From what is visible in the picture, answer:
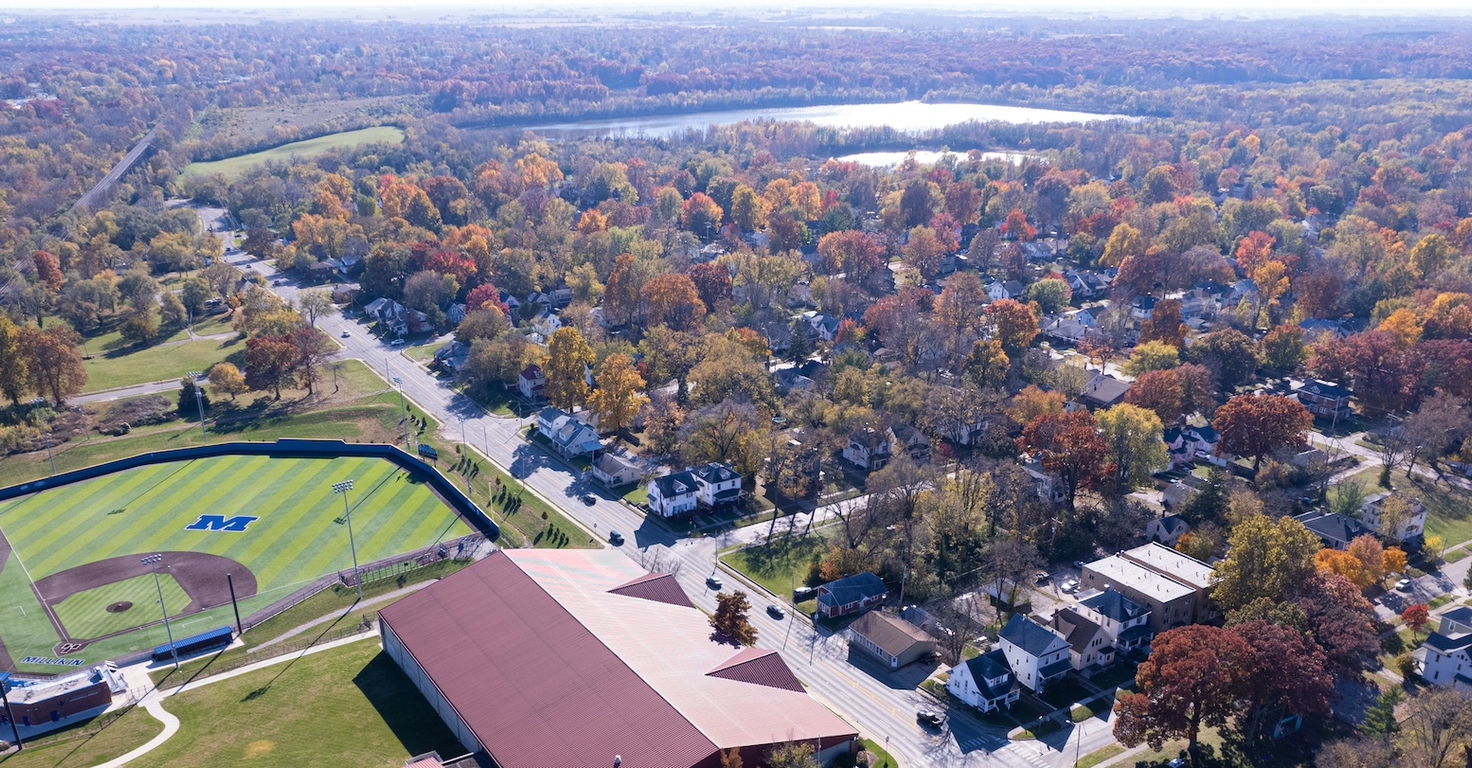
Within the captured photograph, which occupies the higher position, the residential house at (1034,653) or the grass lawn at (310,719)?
the residential house at (1034,653)

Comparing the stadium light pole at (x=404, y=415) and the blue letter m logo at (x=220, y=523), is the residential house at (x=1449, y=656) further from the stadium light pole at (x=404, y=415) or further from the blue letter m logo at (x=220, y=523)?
the blue letter m logo at (x=220, y=523)

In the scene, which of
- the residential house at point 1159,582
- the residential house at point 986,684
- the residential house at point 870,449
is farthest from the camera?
the residential house at point 870,449

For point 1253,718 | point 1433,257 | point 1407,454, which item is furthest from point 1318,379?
point 1253,718

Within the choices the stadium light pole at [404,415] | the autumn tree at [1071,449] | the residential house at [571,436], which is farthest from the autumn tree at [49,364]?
the autumn tree at [1071,449]

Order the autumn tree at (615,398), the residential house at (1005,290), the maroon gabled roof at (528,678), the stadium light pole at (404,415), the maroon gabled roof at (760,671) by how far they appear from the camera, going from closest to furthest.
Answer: the maroon gabled roof at (528,678), the maroon gabled roof at (760,671), the autumn tree at (615,398), the stadium light pole at (404,415), the residential house at (1005,290)

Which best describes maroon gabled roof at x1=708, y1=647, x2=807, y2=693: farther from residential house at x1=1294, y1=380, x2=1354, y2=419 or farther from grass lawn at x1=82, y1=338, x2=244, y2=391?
grass lawn at x1=82, y1=338, x2=244, y2=391

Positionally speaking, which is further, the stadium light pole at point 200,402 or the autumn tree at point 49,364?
the autumn tree at point 49,364

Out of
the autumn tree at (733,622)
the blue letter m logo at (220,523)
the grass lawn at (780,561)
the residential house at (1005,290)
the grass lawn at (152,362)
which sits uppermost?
the autumn tree at (733,622)

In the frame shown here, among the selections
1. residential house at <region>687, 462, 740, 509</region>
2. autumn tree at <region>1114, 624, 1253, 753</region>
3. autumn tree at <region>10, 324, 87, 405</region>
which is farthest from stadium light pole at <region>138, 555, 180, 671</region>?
autumn tree at <region>1114, 624, 1253, 753</region>
